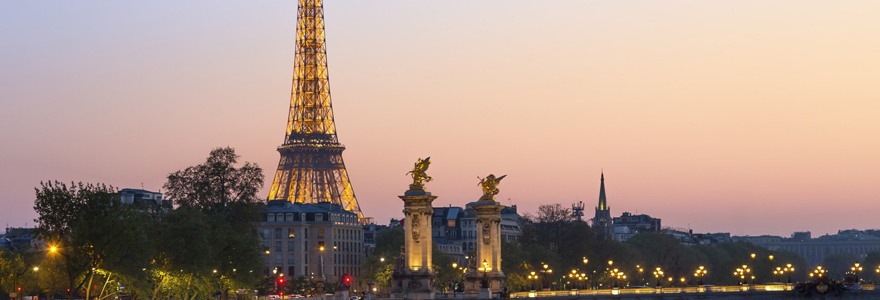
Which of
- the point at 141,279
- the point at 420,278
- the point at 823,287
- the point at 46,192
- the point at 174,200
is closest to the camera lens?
the point at 46,192

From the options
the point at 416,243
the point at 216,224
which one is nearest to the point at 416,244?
the point at 416,243

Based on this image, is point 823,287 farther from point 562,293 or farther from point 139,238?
point 139,238

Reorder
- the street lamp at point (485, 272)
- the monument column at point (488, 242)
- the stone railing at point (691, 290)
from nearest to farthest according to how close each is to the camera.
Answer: the stone railing at point (691, 290), the street lamp at point (485, 272), the monument column at point (488, 242)

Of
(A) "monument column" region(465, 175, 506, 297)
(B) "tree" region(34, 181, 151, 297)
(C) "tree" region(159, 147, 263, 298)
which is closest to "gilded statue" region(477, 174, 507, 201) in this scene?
(A) "monument column" region(465, 175, 506, 297)

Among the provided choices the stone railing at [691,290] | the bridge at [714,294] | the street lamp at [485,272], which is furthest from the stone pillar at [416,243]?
the stone railing at [691,290]

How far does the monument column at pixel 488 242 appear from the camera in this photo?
138125 mm

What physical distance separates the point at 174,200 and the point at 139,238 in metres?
34.9

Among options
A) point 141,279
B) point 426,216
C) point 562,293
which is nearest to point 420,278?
point 426,216

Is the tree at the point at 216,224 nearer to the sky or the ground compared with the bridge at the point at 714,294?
nearer to the sky

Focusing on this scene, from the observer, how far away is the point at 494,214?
5472 inches

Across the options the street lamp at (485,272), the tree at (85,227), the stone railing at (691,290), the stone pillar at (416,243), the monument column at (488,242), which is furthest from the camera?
the monument column at (488,242)

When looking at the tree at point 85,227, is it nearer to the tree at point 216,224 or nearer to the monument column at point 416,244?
the tree at point 216,224

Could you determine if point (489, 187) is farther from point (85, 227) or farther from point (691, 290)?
point (85, 227)

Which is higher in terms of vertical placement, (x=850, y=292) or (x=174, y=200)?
(x=174, y=200)
